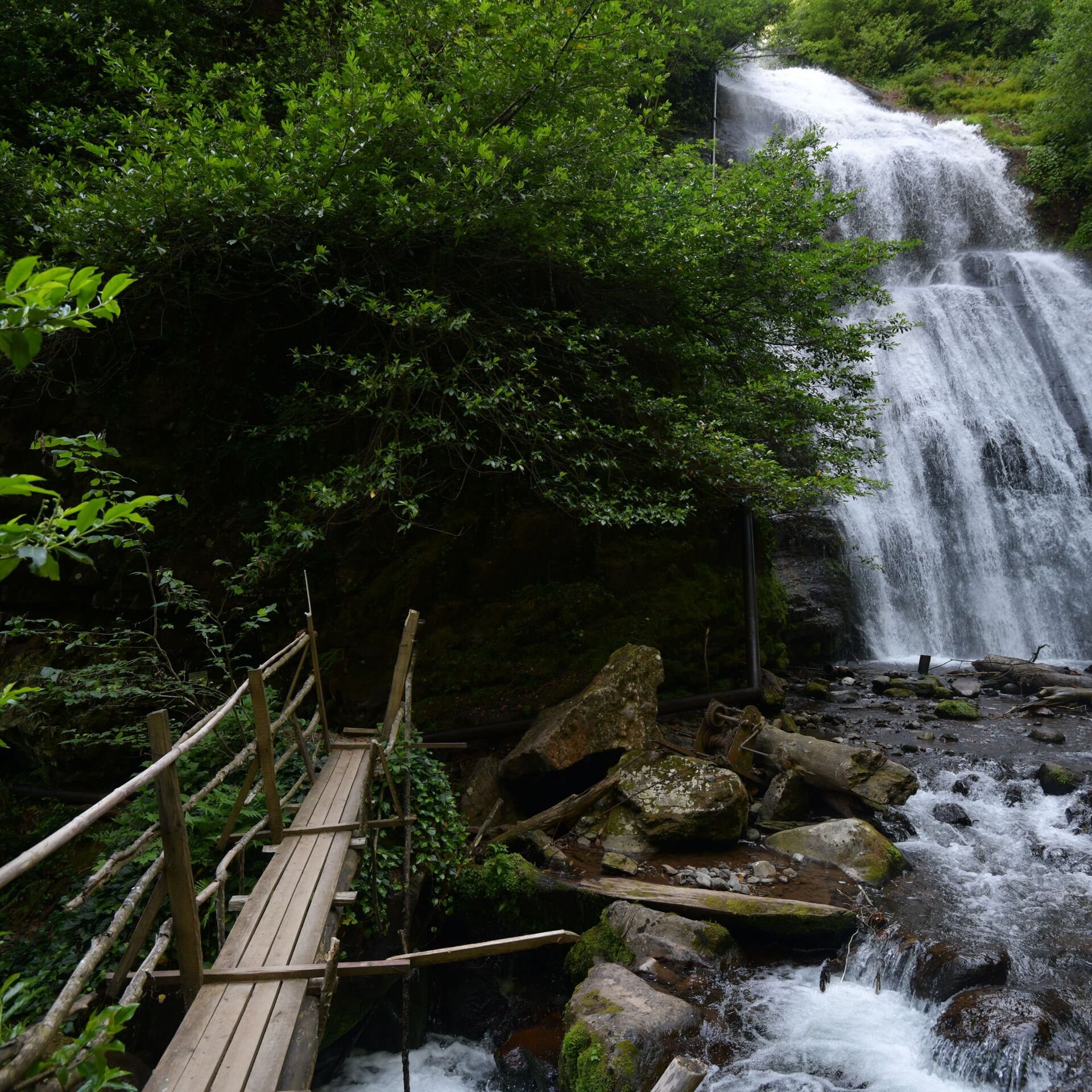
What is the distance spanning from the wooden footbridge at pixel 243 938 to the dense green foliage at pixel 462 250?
9.20ft

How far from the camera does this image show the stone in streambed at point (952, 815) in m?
6.63

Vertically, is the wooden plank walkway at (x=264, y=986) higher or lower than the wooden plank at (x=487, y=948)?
higher

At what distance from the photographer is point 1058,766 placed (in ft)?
23.7

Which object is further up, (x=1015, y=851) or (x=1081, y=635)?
(x=1081, y=635)

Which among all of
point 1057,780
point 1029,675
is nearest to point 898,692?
point 1029,675

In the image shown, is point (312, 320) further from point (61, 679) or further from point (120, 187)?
point (61, 679)

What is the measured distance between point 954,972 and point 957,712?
228 inches

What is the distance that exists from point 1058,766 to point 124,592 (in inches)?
372

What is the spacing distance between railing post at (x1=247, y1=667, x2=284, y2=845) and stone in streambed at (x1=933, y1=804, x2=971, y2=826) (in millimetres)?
5878

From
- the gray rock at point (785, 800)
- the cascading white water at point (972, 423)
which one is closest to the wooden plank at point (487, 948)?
the gray rock at point (785, 800)

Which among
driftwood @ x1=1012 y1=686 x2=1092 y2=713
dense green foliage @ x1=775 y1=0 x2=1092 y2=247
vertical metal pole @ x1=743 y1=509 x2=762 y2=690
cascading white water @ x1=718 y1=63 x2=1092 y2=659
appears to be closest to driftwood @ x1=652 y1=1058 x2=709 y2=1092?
vertical metal pole @ x1=743 y1=509 x2=762 y2=690

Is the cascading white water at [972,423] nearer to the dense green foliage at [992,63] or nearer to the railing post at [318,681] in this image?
the dense green foliage at [992,63]

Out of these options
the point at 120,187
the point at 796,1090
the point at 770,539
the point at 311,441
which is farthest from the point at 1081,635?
the point at 120,187

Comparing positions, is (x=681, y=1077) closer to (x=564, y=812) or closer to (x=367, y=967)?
(x=367, y=967)
